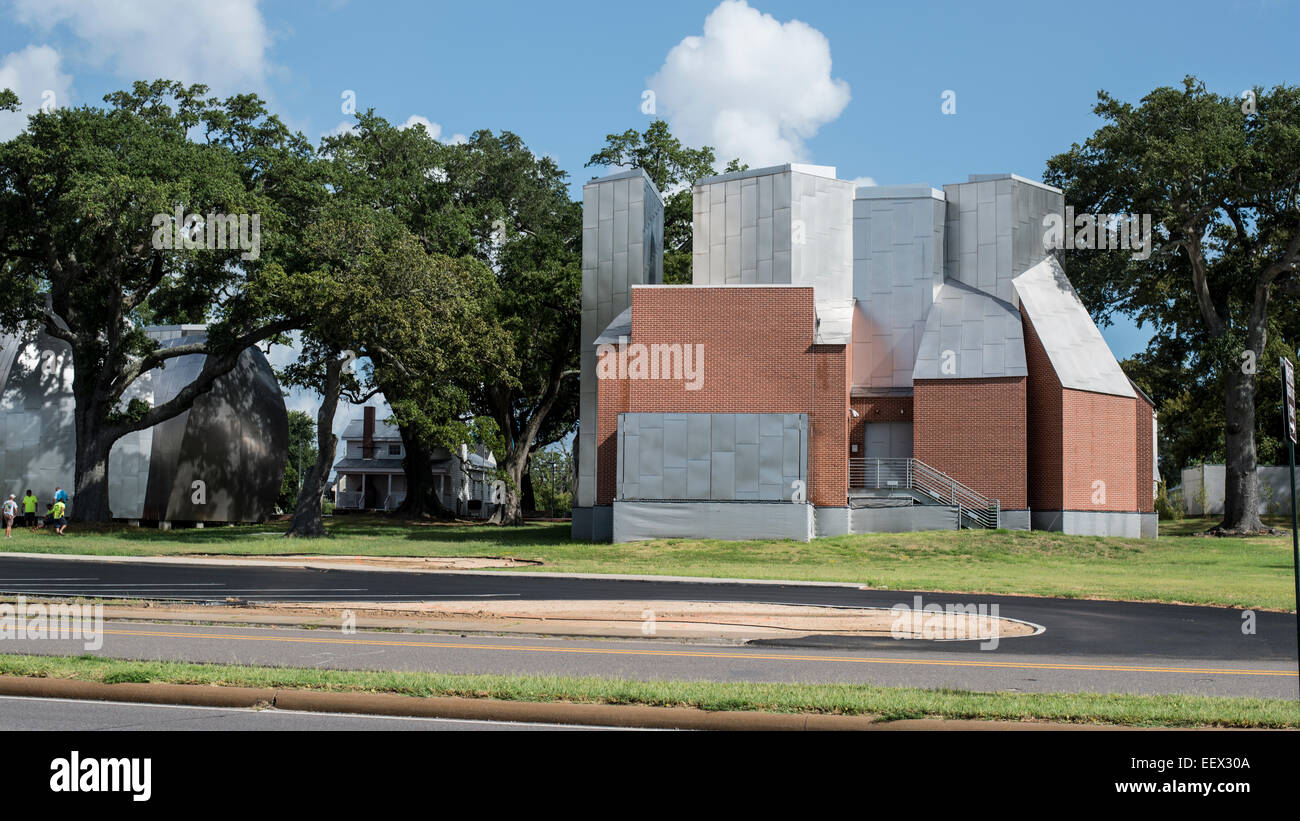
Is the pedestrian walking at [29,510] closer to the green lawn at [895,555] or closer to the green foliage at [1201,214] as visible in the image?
the green lawn at [895,555]

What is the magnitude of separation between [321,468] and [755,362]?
1608 cm

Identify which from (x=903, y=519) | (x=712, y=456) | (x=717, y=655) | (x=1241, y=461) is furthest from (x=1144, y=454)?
(x=717, y=655)

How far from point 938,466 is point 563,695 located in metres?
34.3

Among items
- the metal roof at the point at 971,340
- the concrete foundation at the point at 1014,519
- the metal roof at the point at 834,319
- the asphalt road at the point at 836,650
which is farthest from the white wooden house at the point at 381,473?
the asphalt road at the point at 836,650

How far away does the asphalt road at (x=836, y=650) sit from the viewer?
11.5 metres

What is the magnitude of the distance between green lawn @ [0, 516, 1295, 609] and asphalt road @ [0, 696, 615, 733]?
53.4ft

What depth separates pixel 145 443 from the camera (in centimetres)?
5106

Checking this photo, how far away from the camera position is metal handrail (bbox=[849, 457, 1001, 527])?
4084cm

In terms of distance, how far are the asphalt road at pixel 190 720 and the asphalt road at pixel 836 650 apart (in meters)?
2.26

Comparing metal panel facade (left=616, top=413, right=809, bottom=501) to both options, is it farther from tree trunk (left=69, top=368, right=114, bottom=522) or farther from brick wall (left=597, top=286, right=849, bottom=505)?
tree trunk (left=69, top=368, right=114, bottom=522)

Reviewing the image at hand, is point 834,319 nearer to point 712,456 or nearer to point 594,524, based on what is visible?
point 712,456

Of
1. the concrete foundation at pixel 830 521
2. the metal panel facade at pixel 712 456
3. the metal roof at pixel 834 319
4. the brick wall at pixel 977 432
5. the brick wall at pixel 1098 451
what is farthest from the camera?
the metal roof at pixel 834 319

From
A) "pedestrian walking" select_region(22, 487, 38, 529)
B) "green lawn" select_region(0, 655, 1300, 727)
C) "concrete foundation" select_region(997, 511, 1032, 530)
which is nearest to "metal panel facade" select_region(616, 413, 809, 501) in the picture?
"concrete foundation" select_region(997, 511, 1032, 530)
